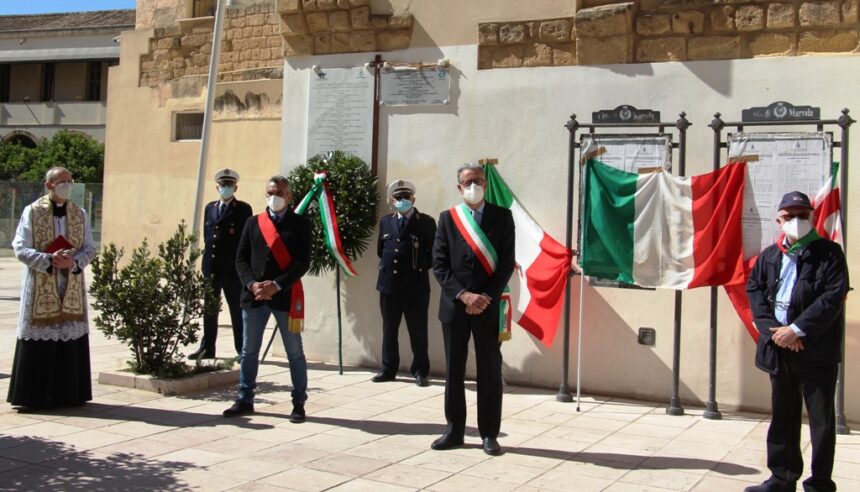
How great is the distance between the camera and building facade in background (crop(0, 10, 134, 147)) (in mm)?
38688

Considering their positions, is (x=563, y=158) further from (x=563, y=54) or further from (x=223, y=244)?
(x=223, y=244)

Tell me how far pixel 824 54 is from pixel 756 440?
3.36 m

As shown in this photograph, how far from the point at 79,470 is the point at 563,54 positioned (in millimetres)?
5733

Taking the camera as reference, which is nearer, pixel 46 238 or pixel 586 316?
pixel 46 238

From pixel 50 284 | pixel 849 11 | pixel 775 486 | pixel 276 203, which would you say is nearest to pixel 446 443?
pixel 775 486

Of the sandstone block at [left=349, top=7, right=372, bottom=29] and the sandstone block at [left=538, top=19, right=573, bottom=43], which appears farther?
the sandstone block at [left=349, top=7, right=372, bottom=29]

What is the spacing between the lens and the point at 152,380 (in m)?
8.00

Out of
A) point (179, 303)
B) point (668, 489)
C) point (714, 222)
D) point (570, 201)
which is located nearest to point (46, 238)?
point (179, 303)

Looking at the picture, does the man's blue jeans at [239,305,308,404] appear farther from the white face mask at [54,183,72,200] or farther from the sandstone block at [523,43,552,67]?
the sandstone block at [523,43,552,67]

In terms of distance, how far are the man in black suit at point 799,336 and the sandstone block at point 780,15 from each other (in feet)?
9.61

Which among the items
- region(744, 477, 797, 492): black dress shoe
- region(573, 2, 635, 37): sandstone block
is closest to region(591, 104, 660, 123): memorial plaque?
region(573, 2, 635, 37): sandstone block

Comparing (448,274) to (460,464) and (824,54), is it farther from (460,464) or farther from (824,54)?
(824,54)

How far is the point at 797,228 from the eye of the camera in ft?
17.6

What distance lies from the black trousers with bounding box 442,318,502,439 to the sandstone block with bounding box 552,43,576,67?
333 cm
